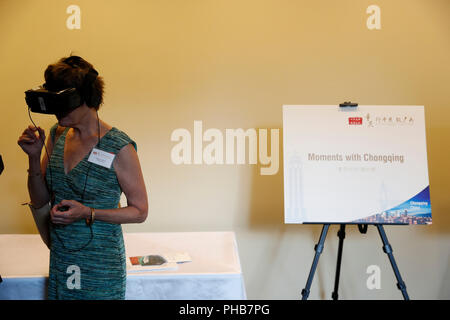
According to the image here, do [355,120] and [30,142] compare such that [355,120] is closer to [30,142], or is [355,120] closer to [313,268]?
[313,268]

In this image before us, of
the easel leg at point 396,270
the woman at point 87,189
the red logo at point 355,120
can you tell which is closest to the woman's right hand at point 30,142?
the woman at point 87,189

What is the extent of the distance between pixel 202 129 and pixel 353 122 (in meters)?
1.01

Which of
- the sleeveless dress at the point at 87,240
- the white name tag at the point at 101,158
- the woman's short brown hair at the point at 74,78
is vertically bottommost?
the sleeveless dress at the point at 87,240

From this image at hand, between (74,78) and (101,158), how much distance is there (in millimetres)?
281

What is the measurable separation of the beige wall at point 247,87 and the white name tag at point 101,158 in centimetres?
143

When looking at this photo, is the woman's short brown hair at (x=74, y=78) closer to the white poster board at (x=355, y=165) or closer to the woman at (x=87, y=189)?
the woman at (x=87, y=189)

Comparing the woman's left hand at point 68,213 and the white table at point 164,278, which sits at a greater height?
the woman's left hand at point 68,213

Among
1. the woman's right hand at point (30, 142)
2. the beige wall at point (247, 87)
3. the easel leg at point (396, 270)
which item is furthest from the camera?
the beige wall at point (247, 87)

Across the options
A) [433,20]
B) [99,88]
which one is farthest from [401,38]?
[99,88]

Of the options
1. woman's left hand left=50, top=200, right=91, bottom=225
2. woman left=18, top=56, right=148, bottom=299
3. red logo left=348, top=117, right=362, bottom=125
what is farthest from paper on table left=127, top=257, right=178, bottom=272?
red logo left=348, top=117, right=362, bottom=125

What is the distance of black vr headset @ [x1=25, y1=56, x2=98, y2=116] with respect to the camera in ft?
4.06

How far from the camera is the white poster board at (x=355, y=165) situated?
7.29 feet

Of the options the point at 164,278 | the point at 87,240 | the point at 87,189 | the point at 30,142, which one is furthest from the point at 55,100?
the point at 164,278

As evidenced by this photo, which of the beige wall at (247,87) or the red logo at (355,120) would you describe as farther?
the beige wall at (247,87)
